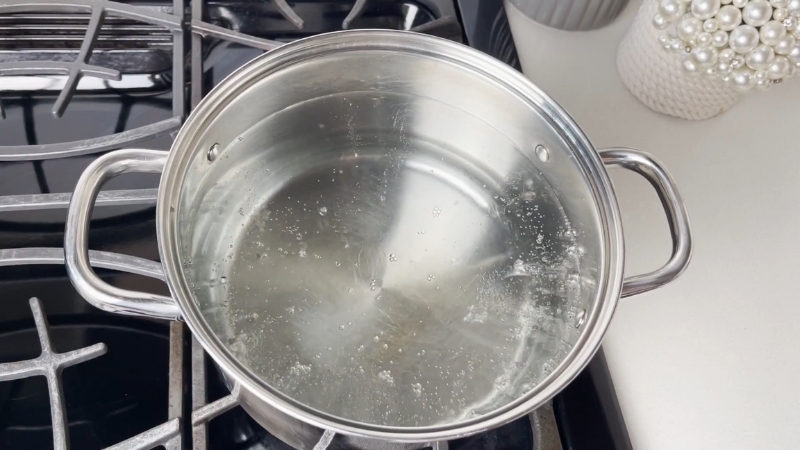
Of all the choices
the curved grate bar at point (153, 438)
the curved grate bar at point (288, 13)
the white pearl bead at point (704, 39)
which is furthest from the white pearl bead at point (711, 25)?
the curved grate bar at point (153, 438)

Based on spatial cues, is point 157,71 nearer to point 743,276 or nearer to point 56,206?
point 56,206

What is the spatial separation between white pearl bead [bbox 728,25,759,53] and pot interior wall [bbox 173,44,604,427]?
128 millimetres

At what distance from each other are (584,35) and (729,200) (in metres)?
0.20

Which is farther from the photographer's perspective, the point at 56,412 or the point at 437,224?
the point at 437,224

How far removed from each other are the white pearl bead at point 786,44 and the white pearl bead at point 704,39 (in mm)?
39

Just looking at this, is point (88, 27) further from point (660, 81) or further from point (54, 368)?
point (660, 81)

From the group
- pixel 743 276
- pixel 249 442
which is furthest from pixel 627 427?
pixel 249 442

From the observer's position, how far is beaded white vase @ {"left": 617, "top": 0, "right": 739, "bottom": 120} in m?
0.48

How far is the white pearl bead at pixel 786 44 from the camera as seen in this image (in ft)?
Result: 1.24

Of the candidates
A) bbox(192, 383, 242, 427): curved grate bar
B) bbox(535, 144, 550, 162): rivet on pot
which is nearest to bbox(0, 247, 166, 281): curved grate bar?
bbox(192, 383, 242, 427): curved grate bar

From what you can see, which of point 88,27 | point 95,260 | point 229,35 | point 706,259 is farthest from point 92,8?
point 706,259

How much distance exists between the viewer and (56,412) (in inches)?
15.1

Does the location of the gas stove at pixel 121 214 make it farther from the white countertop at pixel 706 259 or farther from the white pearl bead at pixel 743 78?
the white pearl bead at pixel 743 78

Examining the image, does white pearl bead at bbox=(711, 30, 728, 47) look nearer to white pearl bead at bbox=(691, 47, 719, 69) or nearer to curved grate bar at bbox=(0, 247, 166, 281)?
white pearl bead at bbox=(691, 47, 719, 69)
